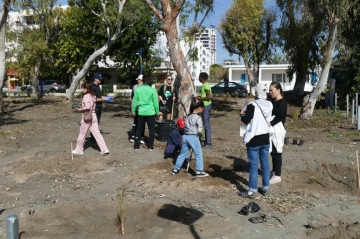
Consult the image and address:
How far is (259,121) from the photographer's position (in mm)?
6711

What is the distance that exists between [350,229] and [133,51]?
3634cm

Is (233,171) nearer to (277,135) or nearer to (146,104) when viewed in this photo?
(277,135)

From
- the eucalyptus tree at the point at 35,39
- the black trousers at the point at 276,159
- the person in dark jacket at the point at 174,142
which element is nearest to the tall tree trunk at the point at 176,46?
the person in dark jacket at the point at 174,142

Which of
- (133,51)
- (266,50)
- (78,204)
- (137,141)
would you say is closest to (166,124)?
(137,141)

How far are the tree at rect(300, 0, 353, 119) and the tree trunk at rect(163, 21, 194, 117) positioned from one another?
7281mm

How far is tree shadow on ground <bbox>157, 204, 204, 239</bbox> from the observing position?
5.96m

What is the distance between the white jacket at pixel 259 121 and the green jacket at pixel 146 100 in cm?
353

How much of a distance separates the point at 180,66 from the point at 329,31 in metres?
7.91

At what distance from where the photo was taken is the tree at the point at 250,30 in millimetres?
30359

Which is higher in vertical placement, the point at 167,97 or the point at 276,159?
the point at 167,97

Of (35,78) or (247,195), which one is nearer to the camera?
(247,195)

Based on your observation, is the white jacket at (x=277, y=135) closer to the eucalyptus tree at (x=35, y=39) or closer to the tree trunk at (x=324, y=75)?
the tree trunk at (x=324, y=75)

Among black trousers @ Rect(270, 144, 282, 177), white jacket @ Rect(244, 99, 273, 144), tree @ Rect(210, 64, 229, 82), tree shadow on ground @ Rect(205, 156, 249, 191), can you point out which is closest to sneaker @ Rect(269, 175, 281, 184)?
black trousers @ Rect(270, 144, 282, 177)

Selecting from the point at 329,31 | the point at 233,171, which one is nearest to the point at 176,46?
→ the point at 233,171
